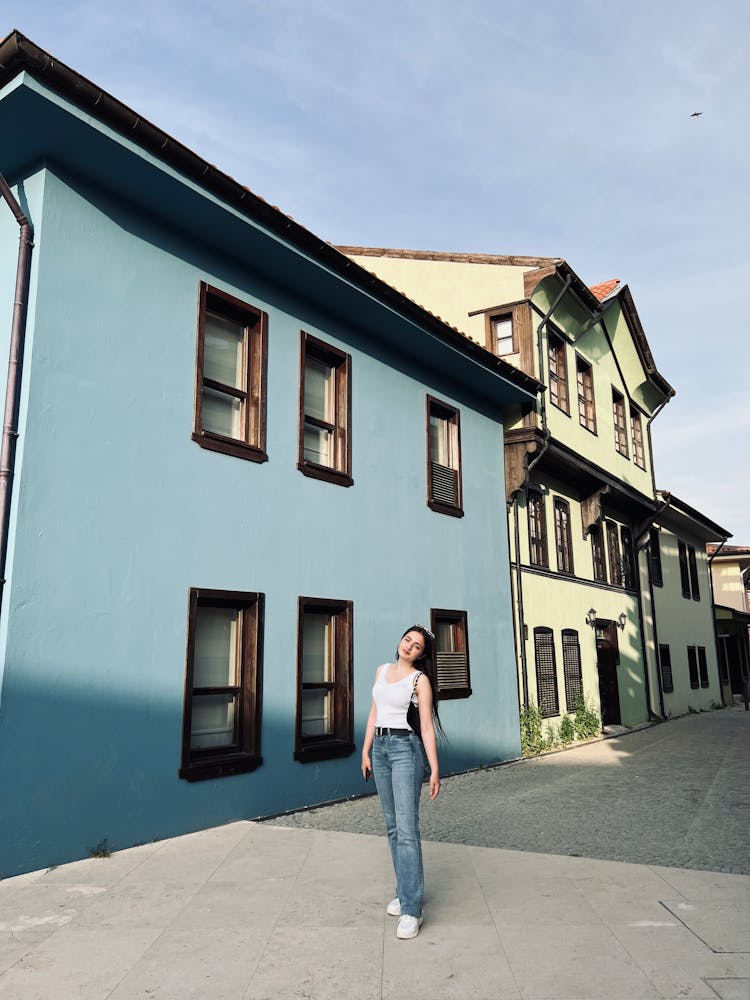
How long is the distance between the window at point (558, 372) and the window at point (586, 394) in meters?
1.10

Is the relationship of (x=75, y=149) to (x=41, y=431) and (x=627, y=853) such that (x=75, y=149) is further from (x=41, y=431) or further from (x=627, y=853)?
(x=627, y=853)

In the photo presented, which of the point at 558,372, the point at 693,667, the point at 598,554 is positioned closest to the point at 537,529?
the point at 558,372

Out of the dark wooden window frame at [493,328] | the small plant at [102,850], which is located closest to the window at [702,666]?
the dark wooden window frame at [493,328]

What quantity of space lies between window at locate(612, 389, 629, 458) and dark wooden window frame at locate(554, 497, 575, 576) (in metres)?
3.68

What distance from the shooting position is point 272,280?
960 cm

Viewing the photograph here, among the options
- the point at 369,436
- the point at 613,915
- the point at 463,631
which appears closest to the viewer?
the point at 613,915

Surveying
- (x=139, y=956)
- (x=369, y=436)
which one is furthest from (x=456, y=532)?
(x=139, y=956)

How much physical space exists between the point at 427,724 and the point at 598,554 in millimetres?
15358

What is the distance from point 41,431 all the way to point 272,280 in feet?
12.7

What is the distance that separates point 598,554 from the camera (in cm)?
1920

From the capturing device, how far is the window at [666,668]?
73.7ft

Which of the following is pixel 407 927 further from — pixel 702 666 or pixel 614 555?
pixel 702 666

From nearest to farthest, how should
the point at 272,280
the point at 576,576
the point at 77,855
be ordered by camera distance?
1. the point at 77,855
2. the point at 272,280
3. the point at 576,576

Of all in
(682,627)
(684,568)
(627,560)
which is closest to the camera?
(627,560)
